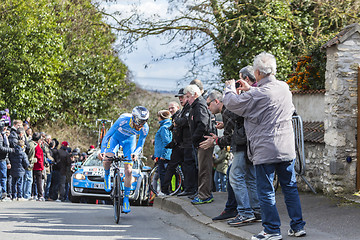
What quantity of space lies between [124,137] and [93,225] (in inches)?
77.7

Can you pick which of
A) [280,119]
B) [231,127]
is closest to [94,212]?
[231,127]

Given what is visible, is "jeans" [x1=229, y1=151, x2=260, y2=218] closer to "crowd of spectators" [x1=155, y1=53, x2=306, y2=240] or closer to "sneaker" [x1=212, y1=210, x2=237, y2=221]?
Answer: "crowd of spectators" [x1=155, y1=53, x2=306, y2=240]

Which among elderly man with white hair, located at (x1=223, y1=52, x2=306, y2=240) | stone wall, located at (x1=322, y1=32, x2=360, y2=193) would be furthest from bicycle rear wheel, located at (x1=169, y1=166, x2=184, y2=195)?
elderly man with white hair, located at (x1=223, y1=52, x2=306, y2=240)

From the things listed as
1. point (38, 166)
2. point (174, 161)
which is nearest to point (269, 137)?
point (174, 161)

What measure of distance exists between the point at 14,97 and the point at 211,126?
1949 centimetres

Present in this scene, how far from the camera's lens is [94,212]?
39.5 feet

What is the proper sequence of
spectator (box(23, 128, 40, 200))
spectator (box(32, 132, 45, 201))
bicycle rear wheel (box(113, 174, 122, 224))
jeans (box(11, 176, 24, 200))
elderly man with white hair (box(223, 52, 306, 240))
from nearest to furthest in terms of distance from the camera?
elderly man with white hair (box(223, 52, 306, 240)), bicycle rear wheel (box(113, 174, 122, 224)), jeans (box(11, 176, 24, 200)), spectator (box(23, 128, 40, 200)), spectator (box(32, 132, 45, 201))

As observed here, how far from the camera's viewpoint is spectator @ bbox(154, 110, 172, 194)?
13445 millimetres

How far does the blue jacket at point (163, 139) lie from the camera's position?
44.1 feet

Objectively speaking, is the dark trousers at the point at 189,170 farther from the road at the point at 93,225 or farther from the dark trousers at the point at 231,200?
the dark trousers at the point at 231,200

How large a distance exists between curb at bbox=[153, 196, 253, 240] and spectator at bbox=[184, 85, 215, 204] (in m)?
0.31

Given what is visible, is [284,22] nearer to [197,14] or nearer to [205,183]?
[197,14]

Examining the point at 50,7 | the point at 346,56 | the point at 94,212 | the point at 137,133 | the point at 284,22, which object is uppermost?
the point at 50,7

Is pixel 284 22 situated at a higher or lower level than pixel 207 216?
higher
